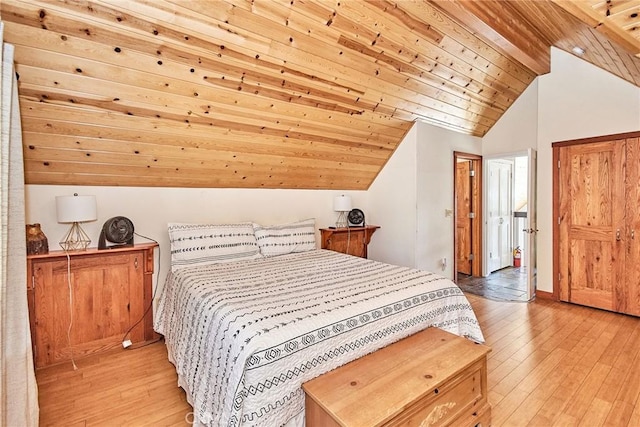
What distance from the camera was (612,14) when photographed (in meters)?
1.59

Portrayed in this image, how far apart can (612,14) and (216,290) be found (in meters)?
2.61

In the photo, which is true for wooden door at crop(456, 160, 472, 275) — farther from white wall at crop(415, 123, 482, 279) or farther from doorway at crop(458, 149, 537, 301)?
→ white wall at crop(415, 123, 482, 279)

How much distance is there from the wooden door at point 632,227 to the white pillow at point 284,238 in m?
3.28

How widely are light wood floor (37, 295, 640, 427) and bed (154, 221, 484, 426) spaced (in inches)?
9.2

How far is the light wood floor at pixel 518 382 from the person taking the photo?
1.89 metres

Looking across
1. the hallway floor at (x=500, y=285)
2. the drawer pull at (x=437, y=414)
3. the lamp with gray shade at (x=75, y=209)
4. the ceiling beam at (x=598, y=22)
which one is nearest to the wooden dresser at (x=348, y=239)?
the hallway floor at (x=500, y=285)

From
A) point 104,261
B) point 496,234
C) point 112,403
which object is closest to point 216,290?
point 112,403

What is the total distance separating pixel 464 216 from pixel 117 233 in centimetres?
473

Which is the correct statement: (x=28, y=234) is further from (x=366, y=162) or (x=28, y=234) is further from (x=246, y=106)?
(x=366, y=162)

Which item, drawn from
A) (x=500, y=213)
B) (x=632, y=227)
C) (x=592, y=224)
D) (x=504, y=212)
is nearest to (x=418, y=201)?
(x=592, y=224)

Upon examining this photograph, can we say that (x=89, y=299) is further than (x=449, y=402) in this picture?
Yes

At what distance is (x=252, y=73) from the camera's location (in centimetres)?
244

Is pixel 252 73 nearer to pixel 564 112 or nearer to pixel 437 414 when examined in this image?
pixel 437 414

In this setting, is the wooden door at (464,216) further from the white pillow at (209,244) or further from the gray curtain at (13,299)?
the gray curtain at (13,299)
